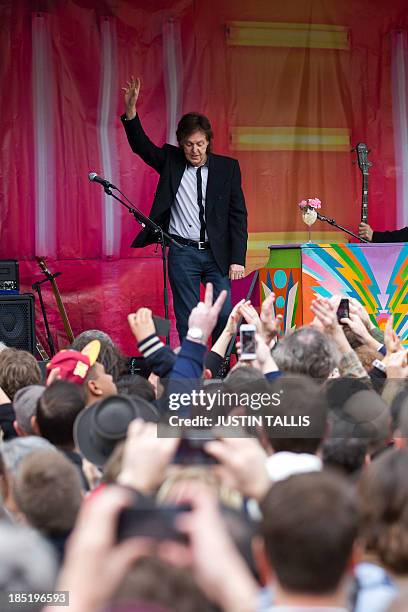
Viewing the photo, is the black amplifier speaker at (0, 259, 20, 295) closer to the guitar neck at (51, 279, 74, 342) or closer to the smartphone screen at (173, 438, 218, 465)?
the guitar neck at (51, 279, 74, 342)

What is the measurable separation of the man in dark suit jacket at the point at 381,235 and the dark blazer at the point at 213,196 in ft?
3.43

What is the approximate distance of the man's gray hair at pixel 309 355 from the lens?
10.3 feet

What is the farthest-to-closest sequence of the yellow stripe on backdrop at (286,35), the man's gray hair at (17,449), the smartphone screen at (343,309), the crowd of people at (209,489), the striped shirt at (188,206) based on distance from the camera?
the yellow stripe on backdrop at (286,35) < the striped shirt at (188,206) < the smartphone screen at (343,309) < the man's gray hair at (17,449) < the crowd of people at (209,489)

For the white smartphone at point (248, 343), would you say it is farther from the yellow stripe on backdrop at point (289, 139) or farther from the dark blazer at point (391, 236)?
the yellow stripe on backdrop at point (289, 139)

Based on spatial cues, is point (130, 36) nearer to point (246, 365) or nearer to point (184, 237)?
point (184, 237)

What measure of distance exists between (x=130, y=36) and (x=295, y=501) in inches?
221

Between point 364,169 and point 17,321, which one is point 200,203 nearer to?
point 17,321

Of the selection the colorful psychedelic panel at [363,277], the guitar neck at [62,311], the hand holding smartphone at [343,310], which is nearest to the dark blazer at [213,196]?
the colorful psychedelic panel at [363,277]

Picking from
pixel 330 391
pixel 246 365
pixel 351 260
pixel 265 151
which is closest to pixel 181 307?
pixel 351 260

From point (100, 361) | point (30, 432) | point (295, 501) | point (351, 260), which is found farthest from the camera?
point (351, 260)

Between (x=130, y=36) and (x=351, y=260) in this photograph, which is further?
(x=130, y=36)

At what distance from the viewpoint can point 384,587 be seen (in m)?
1.67

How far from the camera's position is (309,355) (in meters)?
3.14

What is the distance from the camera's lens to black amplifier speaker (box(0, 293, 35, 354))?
18.9 feet
